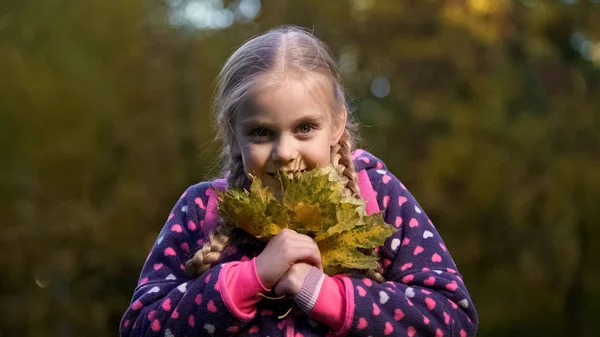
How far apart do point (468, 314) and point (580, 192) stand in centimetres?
1117

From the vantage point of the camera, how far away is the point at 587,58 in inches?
545

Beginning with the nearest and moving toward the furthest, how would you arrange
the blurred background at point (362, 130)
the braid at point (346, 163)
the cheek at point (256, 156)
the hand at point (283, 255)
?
1. the hand at point (283, 255)
2. the cheek at point (256, 156)
3. the braid at point (346, 163)
4. the blurred background at point (362, 130)

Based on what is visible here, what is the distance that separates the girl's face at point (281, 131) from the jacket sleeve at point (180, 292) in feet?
0.95

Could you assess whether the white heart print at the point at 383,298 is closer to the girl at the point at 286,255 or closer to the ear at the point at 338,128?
the girl at the point at 286,255

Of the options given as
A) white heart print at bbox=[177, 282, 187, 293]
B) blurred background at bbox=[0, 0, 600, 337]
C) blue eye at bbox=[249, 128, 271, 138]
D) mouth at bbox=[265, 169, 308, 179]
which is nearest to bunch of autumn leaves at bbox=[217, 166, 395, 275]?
mouth at bbox=[265, 169, 308, 179]

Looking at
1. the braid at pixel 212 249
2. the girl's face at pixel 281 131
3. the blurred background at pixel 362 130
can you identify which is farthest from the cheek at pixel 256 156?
the blurred background at pixel 362 130

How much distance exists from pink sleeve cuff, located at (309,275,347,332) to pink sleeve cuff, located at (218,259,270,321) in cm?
14

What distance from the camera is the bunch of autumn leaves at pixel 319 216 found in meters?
2.38

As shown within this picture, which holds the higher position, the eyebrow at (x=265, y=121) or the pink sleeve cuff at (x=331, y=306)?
the eyebrow at (x=265, y=121)

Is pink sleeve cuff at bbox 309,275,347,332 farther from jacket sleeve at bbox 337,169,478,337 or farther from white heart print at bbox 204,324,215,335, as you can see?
white heart print at bbox 204,324,215,335

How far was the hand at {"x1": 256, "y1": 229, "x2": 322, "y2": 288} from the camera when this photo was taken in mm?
2316

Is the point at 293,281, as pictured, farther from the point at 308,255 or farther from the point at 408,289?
the point at 408,289

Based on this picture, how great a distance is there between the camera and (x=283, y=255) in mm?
2316

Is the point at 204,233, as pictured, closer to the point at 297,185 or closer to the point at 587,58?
the point at 297,185
